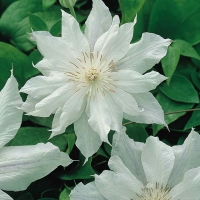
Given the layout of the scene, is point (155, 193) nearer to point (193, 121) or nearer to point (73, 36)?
point (193, 121)

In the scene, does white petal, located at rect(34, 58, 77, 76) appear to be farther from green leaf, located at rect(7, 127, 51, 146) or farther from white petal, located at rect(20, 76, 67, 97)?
green leaf, located at rect(7, 127, 51, 146)

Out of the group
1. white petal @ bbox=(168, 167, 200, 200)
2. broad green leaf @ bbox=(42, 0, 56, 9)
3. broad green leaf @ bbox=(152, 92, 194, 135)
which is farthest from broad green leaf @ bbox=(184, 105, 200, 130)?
broad green leaf @ bbox=(42, 0, 56, 9)

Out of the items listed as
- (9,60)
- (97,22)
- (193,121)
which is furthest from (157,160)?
(9,60)

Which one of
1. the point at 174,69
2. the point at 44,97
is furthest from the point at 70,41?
the point at 174,69

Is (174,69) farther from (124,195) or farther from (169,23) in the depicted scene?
(124,195)

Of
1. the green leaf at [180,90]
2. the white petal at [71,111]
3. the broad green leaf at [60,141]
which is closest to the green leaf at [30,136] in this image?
the broad green leaf at [60,141]

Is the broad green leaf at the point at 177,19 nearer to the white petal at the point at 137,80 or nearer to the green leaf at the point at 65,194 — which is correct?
the white petal at the point at 137,80
